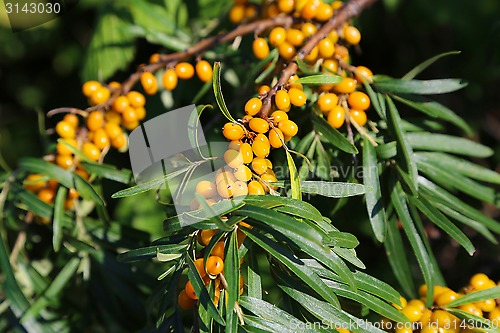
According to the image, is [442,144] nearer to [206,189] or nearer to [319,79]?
[319,79]

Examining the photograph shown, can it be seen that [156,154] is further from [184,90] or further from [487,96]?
[487,96]

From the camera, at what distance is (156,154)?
112 centimetres

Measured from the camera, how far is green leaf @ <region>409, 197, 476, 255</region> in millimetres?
963

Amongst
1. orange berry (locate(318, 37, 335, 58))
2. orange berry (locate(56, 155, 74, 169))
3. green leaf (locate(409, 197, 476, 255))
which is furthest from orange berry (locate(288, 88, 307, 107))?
orange berry (locate(56, 155, 74, 169))

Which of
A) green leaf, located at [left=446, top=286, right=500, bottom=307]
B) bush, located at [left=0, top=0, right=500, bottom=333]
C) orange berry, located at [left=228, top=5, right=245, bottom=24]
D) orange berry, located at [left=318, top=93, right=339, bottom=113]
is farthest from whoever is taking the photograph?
orange berry, located at [left=228, top=5, right=245, bottom=24]

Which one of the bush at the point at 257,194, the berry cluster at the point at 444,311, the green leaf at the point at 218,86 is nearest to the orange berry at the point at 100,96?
the bush at the point at 257,194

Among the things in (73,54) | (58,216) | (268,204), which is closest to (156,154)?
(58,216)

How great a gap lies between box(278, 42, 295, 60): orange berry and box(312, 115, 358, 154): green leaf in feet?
0.52

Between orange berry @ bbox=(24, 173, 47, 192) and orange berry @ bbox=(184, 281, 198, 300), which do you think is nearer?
orange berry @ bbox=(184, 281, 198, 300)

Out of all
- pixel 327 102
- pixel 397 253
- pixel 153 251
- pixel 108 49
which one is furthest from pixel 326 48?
pixel 108 49

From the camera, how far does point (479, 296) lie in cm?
98

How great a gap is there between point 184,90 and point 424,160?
0.72 m

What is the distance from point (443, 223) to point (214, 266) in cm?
45

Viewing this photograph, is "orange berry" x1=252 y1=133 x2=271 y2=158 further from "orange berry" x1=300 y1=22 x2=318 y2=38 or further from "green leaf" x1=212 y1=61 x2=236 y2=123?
"orange berry" x1=300 y1=22 x2=318 y2=38
